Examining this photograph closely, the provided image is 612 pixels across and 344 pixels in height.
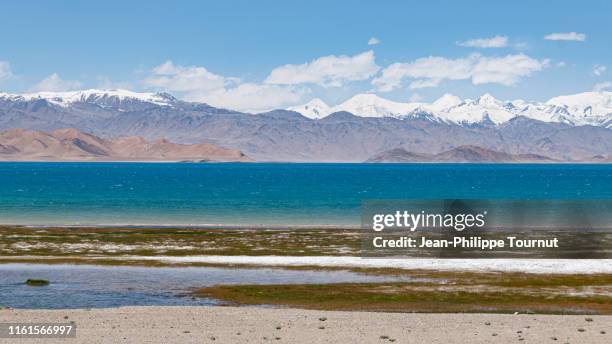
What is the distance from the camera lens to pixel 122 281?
129 ft

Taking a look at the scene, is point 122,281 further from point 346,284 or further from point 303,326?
point 303,326

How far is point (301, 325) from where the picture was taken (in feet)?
91.5

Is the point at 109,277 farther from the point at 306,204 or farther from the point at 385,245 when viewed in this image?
the point at 306,204

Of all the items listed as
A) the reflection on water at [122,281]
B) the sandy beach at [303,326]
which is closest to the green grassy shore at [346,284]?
the reflection on water at [122,281]

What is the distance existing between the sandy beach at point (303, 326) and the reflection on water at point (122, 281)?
300cm

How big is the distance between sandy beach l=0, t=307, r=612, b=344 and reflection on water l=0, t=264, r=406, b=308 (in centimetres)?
300

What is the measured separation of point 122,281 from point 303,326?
14.6 metres

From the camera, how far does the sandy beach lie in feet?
83.4

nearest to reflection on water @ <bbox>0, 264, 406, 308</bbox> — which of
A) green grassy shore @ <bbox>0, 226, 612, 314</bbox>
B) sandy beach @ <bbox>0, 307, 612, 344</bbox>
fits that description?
green grassy shore @ <bbox>0, 226, 612, 314</bbox>

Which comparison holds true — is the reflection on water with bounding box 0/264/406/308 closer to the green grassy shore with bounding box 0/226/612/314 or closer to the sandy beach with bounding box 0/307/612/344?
the green grassy shore with bounding box 0/226/612/314

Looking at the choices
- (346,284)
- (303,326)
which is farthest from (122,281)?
(303,326)

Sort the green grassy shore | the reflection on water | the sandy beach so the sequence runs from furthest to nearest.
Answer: the reflection on water
the green grassy shore
the sandy beach

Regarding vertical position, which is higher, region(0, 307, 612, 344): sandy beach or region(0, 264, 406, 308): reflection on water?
region(0, 264, 406, 308): reflection on water

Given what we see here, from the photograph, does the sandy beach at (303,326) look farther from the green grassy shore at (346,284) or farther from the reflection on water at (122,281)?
the reflection on water at (122,281)
